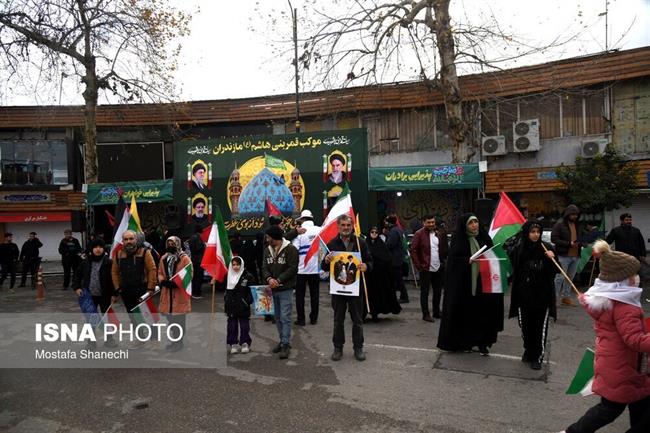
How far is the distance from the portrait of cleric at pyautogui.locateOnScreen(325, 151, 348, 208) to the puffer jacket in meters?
10.3

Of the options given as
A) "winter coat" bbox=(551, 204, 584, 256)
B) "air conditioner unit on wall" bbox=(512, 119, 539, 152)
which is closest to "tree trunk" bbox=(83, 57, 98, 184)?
"air conditioner unit on wall" bbox=(512, 119, 539, 152)

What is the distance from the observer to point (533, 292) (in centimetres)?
570

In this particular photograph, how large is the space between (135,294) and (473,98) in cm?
1570

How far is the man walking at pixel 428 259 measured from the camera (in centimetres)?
820

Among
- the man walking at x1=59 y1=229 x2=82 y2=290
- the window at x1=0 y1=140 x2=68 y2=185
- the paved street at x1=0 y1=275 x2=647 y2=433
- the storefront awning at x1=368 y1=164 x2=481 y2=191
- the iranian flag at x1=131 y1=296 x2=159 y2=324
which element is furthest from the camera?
the window at x1=0 y1=140 x2=68 y2=185

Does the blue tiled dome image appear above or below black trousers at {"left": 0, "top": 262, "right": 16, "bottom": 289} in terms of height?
above

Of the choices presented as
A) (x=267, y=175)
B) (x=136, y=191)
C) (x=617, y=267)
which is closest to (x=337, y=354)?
(x=617, y=267)

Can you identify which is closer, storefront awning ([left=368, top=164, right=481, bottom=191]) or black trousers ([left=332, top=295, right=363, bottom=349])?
black trousers ([left=332, top=295, right=363, bottom=349])

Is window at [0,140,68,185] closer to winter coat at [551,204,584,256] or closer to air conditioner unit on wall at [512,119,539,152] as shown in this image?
air conditioner unit on wall at [512,119,539,152]

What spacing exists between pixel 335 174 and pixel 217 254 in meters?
7.14

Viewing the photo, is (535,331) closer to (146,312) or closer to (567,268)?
(567,268)

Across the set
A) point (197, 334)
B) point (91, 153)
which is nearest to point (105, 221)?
point (91, 153)

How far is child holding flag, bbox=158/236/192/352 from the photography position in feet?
21.9

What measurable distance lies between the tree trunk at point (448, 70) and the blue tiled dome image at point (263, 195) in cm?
564
